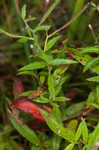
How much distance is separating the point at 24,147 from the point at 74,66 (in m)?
0.46

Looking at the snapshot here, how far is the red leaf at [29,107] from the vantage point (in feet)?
3.60

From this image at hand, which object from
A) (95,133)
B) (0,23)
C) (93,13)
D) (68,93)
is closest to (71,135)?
(95,133)

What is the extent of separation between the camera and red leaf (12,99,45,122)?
3.60 ft

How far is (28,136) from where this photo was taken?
1076 millimetres

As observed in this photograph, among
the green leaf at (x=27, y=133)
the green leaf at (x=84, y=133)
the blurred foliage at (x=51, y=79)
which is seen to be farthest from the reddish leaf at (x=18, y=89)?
the green leaf at (x=84, y=133)

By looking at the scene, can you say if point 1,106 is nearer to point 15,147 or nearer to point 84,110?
point 15,147

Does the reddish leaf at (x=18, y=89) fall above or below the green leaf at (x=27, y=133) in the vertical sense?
above

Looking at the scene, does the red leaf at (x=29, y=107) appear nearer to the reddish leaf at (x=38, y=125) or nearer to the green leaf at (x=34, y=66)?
the reddish leaf at (x=38, y=125)

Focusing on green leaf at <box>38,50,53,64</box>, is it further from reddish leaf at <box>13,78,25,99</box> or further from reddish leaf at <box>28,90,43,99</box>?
reddish leaf at <box>13,78,25,99</box>

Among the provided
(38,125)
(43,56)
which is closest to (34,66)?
(43,56)

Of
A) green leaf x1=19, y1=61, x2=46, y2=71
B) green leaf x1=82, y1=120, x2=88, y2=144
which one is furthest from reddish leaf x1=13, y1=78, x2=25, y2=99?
green leaf x1=82, y1=120, x2=88, y2=144

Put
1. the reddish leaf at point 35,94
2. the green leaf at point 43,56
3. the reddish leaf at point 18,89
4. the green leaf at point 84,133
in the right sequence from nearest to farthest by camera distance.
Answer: the green leaf at point 84,133, the green leaf at point 43,56, the reddish leaf at point 35,94, the reddish leaf at point 18,89

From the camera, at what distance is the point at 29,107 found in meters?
1.11

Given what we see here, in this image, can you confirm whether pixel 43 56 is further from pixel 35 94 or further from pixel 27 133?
pixel 27 133
